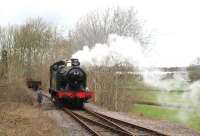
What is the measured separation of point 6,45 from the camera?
179ft

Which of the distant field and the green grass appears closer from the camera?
the distant field

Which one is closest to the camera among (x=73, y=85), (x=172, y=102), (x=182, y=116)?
(x=73, y=85)

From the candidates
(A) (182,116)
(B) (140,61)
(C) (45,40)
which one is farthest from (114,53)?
(C) (45,40)

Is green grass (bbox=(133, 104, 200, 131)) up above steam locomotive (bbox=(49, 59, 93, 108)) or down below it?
below

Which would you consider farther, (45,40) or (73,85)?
(45,40)

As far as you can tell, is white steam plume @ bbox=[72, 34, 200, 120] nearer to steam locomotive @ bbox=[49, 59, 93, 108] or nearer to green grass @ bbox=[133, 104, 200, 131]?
green grass @ bbox=[133, 104, 200, 131]

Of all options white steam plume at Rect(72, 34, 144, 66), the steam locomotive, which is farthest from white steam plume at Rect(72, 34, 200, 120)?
the steam locomotive

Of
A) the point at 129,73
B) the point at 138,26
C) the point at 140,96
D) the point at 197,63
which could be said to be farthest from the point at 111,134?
the point at 138,26

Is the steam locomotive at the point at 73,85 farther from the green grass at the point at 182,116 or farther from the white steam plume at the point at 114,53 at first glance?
the green grass at the point at 182,116

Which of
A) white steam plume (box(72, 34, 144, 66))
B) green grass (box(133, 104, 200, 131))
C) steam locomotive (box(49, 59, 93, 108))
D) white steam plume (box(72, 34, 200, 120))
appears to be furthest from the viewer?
green grass (box(133, 104, 200, 131))

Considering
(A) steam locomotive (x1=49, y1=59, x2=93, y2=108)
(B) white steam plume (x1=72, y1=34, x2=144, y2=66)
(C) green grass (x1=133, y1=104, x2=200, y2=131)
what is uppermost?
(B) white steam plume (x1=72, y1=34, x2=144, y2=66)

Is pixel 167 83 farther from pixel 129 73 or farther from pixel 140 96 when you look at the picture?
pixel 140 96

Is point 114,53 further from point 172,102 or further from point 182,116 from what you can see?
point 182,116

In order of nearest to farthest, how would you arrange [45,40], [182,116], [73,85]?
1. [73,85]
2. [182,116]
3. [45,40]
